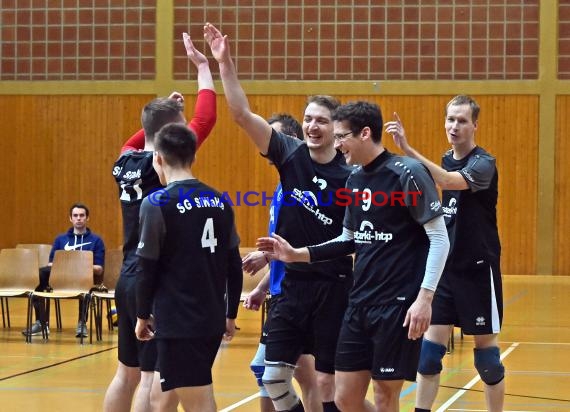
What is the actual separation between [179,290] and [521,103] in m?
15.8

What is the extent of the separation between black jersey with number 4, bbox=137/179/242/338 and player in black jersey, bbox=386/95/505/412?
210cm

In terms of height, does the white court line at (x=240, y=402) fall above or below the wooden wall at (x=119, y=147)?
below

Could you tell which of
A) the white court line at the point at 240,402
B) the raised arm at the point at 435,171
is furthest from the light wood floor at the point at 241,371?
the raised arm at the point at 435,171

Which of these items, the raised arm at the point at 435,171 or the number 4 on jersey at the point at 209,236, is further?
the raised arm at the point at 435,171

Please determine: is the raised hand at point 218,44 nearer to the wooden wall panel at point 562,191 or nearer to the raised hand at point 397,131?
the raised hand at point 397,131

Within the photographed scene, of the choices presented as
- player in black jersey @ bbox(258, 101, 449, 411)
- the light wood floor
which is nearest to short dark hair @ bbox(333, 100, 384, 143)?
player in black jersey @ bbox(258, 101, 449, 411)

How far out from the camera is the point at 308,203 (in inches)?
227

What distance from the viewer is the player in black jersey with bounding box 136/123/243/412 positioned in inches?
187

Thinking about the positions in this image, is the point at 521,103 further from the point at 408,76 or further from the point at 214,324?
the point at 214,324

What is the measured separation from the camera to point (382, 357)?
5086mm

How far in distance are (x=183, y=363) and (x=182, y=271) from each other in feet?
1.40

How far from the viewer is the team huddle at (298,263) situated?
478 cm

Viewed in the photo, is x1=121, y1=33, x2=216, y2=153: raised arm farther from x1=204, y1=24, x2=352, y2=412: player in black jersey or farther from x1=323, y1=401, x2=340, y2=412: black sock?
x1=323, y1=401, x2=340, y2=412: black sock

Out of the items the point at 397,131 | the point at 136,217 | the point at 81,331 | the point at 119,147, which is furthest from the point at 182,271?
the point at 119,147
